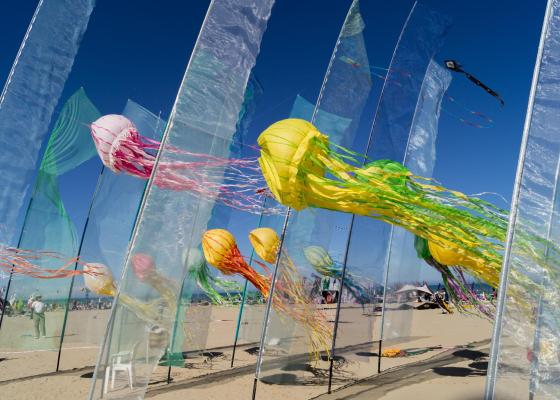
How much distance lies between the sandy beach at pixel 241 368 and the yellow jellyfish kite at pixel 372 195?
11.1ft

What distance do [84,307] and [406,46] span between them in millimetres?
9987

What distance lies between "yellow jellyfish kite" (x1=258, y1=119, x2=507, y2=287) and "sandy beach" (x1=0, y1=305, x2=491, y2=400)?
3379mm

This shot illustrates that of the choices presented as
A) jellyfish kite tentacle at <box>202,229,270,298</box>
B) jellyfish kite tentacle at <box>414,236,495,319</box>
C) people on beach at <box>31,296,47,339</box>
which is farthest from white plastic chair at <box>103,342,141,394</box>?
people on beach at <box>31,296,47,339</box>

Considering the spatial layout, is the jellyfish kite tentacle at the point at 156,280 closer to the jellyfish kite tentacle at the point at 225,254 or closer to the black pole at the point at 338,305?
the black pole at the point at 338,305

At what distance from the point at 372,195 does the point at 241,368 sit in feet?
24.4

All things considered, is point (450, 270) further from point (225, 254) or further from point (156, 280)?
point (156, 280)

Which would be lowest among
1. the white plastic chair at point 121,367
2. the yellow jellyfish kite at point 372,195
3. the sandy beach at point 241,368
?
the sandy beach at point 241,368

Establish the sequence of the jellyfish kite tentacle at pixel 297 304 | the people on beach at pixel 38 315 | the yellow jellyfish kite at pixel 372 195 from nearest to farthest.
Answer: the yellow jellyfish kite at pixel 372 195, the jellyfish kite tentacle at pixel 297 304, the people on beach at pixel 38 315

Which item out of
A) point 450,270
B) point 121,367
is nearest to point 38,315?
point 121,367

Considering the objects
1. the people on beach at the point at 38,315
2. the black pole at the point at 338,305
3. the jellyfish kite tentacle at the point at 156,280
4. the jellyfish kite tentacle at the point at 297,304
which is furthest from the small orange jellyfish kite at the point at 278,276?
the people on beach at the point at 38,315

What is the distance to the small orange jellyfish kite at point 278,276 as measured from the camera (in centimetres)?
685

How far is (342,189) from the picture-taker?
3.61m

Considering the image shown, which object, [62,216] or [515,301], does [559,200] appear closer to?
[515,301]

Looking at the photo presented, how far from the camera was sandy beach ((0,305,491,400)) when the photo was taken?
23.3ft
